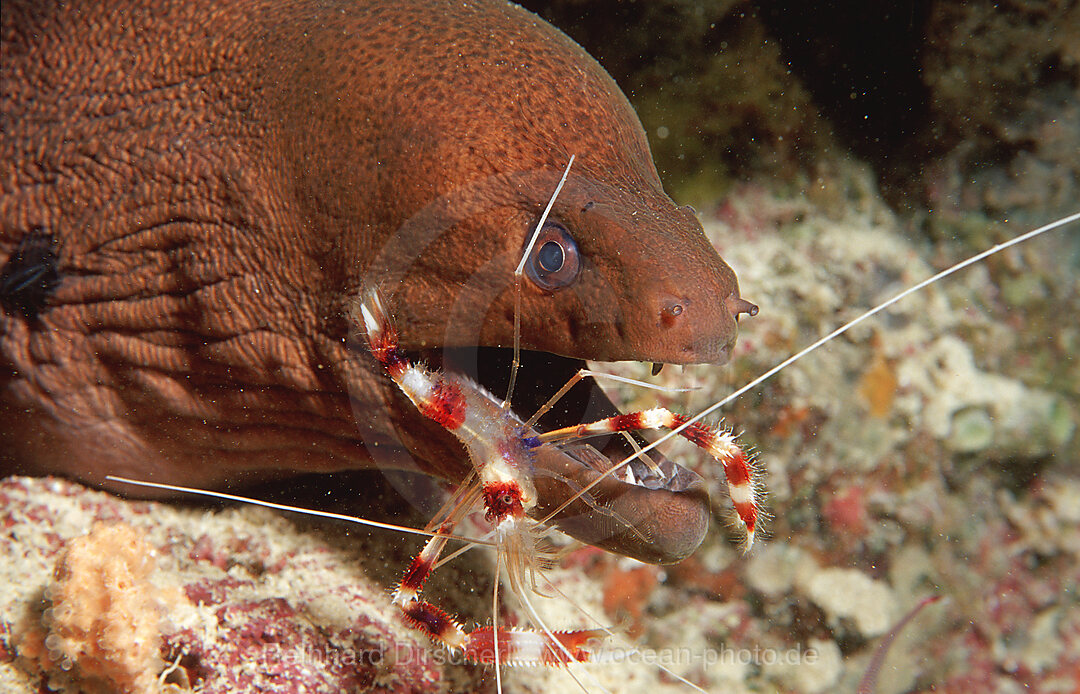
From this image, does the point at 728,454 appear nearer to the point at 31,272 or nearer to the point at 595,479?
the point at 595,479

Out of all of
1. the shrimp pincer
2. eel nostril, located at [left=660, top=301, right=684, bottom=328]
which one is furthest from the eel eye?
the shrimp pincer

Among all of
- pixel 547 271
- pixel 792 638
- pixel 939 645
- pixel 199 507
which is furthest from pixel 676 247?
pixel 939 645

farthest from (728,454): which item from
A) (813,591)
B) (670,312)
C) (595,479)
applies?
(813,591)

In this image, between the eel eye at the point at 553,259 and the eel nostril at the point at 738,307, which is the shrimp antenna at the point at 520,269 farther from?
the eel nostril at the point at 738,307

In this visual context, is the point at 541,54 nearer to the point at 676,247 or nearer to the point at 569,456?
the point at 676,247

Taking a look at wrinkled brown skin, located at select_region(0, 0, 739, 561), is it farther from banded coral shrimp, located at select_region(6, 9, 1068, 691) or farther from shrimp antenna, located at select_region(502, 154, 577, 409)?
banded coral shrimp, located at select_region(6, 9, 1068, 691)

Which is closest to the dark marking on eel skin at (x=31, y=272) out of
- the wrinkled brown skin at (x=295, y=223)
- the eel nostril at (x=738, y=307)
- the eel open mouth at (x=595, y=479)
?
the wrinkled brown skin at (x=295, y=223)
